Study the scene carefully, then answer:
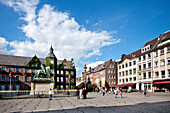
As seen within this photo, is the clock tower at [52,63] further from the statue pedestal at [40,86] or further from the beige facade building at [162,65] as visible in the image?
the beige facade building at [162,65]

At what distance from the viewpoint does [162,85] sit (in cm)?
4300

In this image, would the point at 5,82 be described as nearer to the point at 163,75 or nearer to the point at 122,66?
the point at 122,66

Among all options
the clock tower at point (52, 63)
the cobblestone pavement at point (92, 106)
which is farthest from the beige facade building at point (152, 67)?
the clock tower at point (52, 63)

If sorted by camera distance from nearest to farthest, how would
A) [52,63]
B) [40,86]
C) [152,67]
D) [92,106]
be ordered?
[92,106] < [40,86] < [152,67] < [52,63]

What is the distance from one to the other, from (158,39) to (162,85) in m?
14.6

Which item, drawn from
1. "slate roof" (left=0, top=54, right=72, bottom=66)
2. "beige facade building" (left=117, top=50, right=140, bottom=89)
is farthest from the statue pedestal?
"beige facade building" (left=117, top=50, right=140, bottom=89)

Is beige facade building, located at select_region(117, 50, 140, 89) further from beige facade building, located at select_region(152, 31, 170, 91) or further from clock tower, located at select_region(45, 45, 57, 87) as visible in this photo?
clock tower, located at select_region(45, 45, 57, 87)

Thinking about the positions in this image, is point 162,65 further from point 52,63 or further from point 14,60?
point 14,60

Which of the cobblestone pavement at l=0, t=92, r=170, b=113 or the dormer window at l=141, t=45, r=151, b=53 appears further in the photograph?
the dormer window at l=141, t=45, r=151, b=53

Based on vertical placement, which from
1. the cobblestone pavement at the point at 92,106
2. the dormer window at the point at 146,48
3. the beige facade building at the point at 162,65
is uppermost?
the dormer window at the point at 146,48

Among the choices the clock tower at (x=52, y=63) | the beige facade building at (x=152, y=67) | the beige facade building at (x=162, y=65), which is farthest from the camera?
the clock tower at (x=52, y=63)

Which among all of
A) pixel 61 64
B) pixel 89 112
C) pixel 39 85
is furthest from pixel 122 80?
pixel 89 112

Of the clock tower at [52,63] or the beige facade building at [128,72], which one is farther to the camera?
the clock tower at [52,63]

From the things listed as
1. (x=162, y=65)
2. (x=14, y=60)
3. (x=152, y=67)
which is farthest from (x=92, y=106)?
(x=14, y=60)
